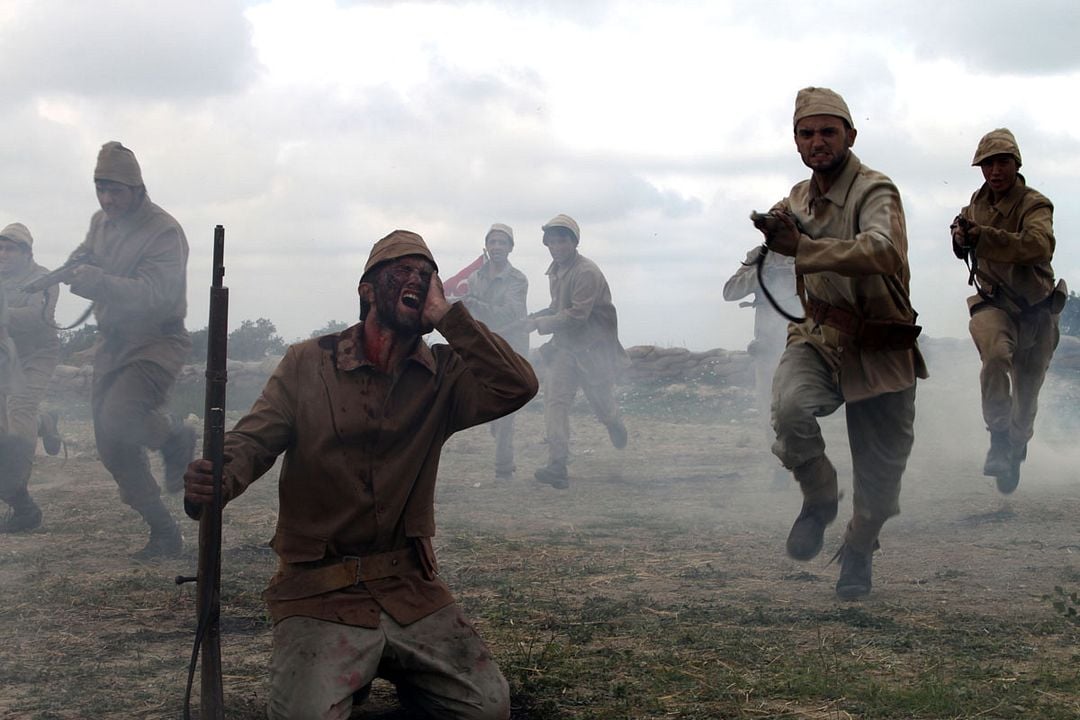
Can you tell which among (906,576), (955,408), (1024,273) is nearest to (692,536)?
(906,576)

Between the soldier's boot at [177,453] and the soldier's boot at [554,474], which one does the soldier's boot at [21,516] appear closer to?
the soldier's boot at [177,453]

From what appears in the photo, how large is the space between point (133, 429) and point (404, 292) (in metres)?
4.19

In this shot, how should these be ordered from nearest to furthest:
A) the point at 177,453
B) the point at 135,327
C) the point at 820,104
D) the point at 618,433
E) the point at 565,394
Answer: the point at 820,104 < the point at 135,327 < the point at 177,453 < the point at 565,394 < the point at 618,433

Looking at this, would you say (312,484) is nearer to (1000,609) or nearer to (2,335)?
(1000,609)

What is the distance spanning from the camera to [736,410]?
57.3ft

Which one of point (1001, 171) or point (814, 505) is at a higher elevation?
point (1001, 171)

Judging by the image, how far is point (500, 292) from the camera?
13367mm

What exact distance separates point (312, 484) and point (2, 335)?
6436 millimetres

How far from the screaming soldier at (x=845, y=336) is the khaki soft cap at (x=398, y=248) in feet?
4.78

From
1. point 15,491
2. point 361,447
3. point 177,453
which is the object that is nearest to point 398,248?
point 361,447

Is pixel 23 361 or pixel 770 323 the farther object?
pixel 770 323

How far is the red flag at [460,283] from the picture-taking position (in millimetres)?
13964

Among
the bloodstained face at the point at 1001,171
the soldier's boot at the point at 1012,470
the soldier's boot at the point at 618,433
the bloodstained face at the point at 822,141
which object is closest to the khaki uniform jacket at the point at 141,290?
the bloodstained face at the point at 822,141

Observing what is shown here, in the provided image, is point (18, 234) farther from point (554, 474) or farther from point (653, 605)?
point (653, 605)
